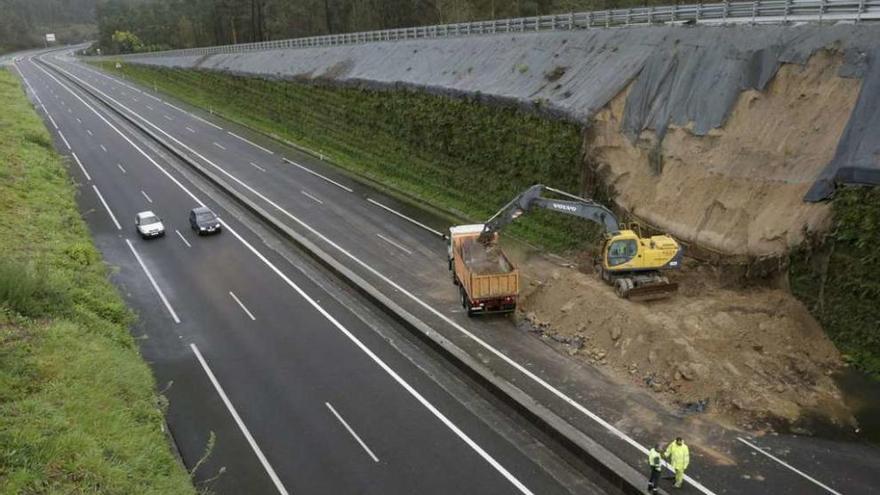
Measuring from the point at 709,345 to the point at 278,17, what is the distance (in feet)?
345

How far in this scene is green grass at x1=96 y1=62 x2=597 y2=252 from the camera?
31031 mm

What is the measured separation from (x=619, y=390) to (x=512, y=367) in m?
3.35

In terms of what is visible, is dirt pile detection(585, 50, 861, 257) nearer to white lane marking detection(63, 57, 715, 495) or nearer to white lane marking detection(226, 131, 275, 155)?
white lane marking detection(63, 57, 715, 495)

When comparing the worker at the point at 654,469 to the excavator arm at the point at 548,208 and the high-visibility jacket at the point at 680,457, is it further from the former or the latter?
the excavator arm at the point at 548,208

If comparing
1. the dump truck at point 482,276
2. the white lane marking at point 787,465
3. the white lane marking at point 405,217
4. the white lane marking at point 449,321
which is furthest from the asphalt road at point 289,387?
the white lane marking at point 787,465

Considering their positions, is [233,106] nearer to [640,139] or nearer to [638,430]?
[640,139]

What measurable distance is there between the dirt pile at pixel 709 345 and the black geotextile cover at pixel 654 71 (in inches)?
180

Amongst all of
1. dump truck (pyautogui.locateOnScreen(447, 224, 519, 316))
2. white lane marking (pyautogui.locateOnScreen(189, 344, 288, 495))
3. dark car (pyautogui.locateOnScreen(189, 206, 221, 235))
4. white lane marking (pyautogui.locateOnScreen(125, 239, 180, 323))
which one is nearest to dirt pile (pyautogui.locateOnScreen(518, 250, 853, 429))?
dump truck (pyautogui.locateOnScreen(447, 224, 519, 316))

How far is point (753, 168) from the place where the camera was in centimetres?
2327

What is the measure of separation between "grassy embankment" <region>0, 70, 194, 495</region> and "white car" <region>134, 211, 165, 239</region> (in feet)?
16.8

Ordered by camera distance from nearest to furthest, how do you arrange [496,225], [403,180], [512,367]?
[512,367]
[496,225]
[403,180]

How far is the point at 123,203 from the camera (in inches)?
1533

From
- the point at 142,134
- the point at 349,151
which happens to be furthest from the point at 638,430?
the point at 142,134

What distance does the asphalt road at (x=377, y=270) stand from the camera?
15164 mm
